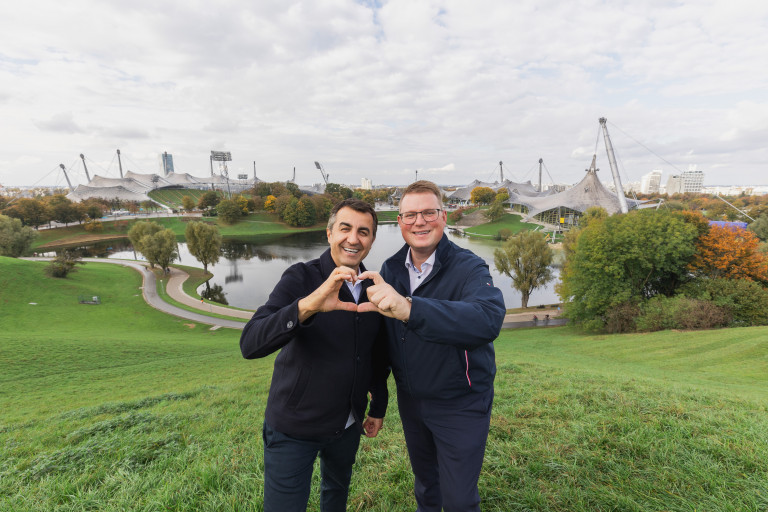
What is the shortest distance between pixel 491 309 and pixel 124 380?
11706mm

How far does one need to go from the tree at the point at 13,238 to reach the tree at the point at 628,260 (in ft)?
186

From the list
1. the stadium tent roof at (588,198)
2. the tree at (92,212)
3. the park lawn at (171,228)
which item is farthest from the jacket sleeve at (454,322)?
the tree at (92,212)

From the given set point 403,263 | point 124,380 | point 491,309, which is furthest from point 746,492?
point 124,380

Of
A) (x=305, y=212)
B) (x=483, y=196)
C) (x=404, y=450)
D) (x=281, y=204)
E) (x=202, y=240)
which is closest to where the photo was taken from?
(x=404, y=450)

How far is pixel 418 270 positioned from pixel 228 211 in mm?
73622

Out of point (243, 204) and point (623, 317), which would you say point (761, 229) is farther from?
point (243, 204)

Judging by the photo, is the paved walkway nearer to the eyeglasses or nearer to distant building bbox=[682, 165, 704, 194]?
the eyeglasses

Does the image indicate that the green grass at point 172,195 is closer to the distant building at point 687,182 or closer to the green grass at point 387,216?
the green grass at point 387,216

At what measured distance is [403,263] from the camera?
255 centimetres

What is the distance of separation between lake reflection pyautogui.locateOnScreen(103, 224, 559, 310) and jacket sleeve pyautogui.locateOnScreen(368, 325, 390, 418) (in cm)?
2534

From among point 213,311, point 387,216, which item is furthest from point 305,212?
point 213,311

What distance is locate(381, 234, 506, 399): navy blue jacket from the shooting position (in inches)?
69.2

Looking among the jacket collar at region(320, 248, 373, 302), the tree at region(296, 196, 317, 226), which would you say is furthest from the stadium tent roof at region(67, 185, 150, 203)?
the jacket collar at region(320, 248, 373, 302)

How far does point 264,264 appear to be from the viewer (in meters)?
40.3
